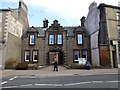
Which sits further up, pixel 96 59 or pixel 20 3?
pixel 20 3

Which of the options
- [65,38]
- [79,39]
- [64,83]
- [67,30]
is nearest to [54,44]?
[65,38]

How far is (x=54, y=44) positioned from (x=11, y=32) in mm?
8817

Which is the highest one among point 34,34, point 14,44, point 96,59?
point 34,34

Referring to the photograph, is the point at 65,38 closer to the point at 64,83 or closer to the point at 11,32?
the point at 11,32

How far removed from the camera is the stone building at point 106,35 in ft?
93.2

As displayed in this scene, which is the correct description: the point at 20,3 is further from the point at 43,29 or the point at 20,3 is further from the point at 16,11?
the point at 43,29

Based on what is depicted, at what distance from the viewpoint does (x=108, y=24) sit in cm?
2917

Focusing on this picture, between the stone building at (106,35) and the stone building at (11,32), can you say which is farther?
the stone building at (106,35)

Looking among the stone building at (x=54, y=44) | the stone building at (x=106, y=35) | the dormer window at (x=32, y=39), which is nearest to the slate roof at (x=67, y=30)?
the stone building at (x=54, y=44)

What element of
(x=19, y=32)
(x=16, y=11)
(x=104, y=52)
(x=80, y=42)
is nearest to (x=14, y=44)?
(x=19, y=32)

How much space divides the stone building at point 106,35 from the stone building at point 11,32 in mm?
13813

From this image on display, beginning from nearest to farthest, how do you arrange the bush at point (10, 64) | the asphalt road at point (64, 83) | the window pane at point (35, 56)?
the asphalt road at point (64, 83) → the bush at point (10, 64) → the window pane at point (35, 56)

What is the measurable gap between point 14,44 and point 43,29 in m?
8.08

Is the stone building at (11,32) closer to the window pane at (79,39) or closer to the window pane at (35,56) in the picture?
the window pane at (35,56)
